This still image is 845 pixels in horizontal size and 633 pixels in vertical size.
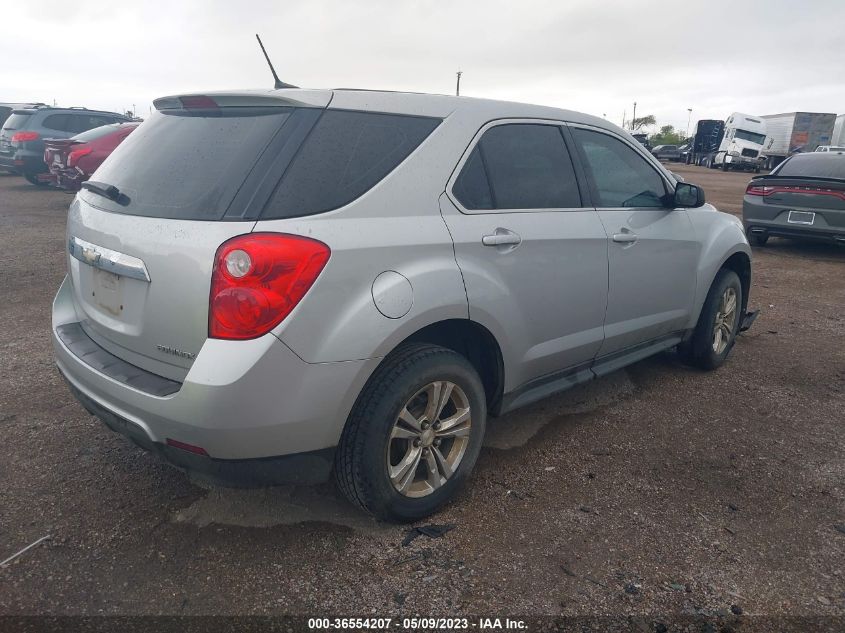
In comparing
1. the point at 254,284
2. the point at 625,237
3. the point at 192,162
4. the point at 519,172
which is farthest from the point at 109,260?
the point at 625,237

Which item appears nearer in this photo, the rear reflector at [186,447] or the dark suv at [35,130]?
the rear reflector at [186,447]

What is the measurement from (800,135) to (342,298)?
44402 mm

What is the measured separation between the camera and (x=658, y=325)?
411 cm

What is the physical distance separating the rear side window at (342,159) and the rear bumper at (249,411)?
530 mm

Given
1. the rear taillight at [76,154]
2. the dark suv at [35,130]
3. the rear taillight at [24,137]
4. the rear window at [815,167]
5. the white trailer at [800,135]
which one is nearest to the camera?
the rear window at [815,167]

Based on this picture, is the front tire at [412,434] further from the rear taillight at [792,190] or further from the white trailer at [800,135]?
the white trailer at [800,135]

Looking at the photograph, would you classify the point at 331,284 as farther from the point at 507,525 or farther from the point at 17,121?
the point at 17,121

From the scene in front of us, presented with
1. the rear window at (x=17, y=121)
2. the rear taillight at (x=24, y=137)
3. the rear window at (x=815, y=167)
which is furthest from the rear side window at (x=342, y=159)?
the rear window at (x=17, y=121)

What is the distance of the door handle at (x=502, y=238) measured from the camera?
2.90 metres

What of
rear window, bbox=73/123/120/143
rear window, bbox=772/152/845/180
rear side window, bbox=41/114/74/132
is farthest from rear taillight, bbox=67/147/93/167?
rear window, bbox=772/152/845/180

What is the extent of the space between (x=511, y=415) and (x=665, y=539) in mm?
1376

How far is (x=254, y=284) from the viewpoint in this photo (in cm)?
225

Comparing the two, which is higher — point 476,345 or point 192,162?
point 192,162

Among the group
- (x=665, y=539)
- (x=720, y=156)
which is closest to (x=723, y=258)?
(x=665, y=539)
